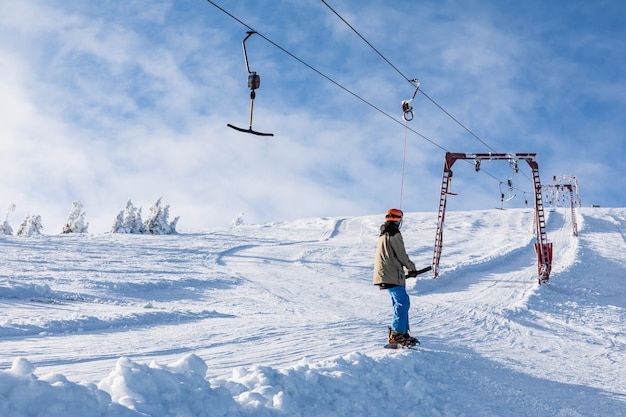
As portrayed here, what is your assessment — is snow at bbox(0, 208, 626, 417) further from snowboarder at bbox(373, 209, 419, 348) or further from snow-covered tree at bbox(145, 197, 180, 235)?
snow-covered tree at bbox(145, 197, 180, 235)

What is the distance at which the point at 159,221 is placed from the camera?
49.2m

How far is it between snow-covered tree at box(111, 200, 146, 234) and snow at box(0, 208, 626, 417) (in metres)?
23.5

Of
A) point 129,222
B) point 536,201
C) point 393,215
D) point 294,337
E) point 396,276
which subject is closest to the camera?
point 396,276

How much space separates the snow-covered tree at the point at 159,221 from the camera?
160 feet

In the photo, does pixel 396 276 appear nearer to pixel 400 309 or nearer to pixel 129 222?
pixel 400 309

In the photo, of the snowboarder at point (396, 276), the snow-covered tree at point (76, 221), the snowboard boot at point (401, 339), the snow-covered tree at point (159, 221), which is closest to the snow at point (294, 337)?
→ the snowboard boot at point (401, 339)

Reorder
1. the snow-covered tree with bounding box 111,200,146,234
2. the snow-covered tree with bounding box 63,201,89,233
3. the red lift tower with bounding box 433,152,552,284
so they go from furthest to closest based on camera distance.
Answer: the snow-covered tree with bounding box 63,201,89,233 < the snow-covered tree with bounding box 111,200,146,234 < the red lift tower with bounding box 433,152,552,284

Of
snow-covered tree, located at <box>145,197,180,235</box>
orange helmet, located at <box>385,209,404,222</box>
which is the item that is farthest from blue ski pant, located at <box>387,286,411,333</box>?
snow-covered tree, located at <box>145,197,180,235</box>

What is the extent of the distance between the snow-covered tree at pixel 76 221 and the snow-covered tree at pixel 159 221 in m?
9.06

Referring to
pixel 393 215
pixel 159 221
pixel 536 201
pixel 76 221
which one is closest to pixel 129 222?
pixel 159 221

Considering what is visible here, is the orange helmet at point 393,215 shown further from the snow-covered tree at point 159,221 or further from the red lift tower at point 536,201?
the snow-covered tree at point 159,221

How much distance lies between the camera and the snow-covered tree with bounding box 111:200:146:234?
160ft

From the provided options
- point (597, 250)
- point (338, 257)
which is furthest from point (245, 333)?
point (597, 250)

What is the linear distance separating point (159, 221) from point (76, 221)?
11.7 meters
